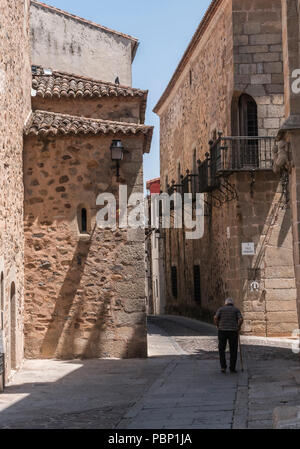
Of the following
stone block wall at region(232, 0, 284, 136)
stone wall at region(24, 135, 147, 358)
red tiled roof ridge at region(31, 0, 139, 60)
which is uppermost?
red tiled roof ridge at region(31, 0, 139, 60)

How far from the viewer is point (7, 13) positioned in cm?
1209

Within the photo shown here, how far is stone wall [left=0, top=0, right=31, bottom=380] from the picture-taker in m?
11.4

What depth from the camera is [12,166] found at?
12.5 metres

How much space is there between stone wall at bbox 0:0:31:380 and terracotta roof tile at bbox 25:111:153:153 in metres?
0.31

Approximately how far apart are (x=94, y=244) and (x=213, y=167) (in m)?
7.24

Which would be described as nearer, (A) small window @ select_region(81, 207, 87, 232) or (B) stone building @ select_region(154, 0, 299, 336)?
(A) small window @ select_region(81, 207, 87, 232)

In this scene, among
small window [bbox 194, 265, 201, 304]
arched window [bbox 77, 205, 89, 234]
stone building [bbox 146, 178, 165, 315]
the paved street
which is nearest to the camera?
the paved street

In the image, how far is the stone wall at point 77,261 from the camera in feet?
46.2

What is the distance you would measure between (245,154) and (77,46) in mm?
6383

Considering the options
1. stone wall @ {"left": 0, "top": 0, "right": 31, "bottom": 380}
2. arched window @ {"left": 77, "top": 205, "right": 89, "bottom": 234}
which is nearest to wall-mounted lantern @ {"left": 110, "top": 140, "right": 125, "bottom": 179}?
arched window @ {"left": 77, "top": 205, "right": 89, "bottom": 234}

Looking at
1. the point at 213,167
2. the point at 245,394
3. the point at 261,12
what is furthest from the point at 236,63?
the point at 245,394

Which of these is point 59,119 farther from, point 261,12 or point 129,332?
point 261,12

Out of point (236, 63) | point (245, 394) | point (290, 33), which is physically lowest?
point (245, 394)

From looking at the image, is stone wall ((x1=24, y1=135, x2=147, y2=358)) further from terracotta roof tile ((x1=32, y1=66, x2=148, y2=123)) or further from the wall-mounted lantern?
terracotta roof tile ((x1=32, y1=66, x2=148, y2=123))
